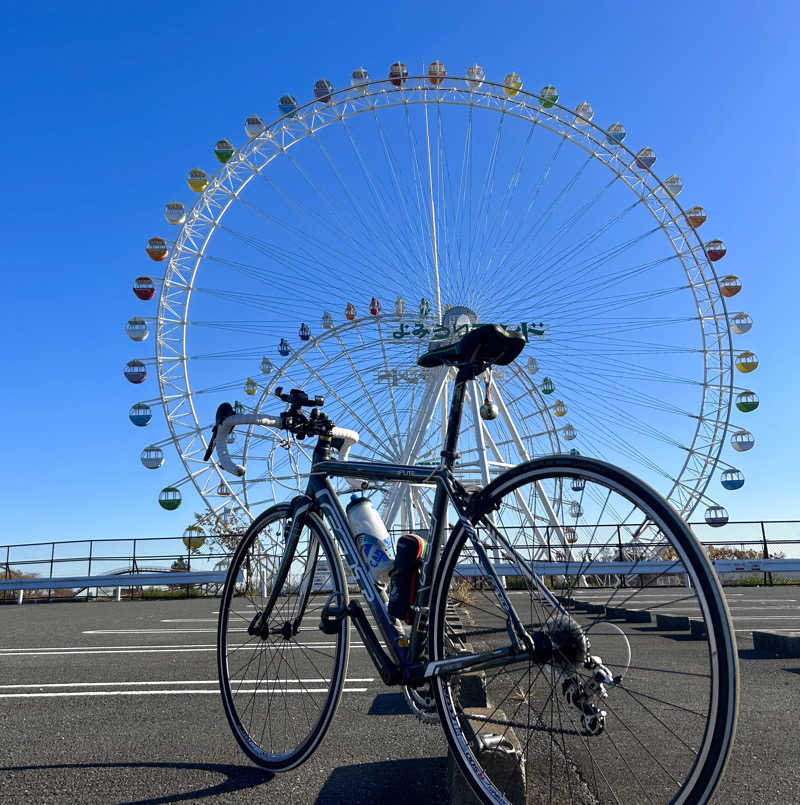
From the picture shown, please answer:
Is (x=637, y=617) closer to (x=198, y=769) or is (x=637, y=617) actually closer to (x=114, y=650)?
(x=114, y=650)

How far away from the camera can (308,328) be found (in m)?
21.4

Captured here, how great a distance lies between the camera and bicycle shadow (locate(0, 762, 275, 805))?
1985 millimetres

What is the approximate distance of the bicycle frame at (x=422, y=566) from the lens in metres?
1.70

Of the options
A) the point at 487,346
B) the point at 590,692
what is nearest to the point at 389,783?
the point at 590,692

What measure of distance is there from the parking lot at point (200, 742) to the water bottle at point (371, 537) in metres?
0.64

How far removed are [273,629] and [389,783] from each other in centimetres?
75

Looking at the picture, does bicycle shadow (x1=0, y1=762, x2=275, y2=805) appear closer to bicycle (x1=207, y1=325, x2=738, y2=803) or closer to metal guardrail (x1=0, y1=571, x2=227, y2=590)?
bicycle (x1=207, y1=325, x2=738, y2=803)

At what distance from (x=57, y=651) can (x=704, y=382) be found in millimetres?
17192

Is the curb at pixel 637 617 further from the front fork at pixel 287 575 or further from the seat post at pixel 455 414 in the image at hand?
the seat post at pixel 455 414

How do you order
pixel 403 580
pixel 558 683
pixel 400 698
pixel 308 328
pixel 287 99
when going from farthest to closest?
pixel 308 328
pixel 287 99
pixel 400 698
pixel 403 580
pixel 558 683

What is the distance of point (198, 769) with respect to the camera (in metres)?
2.24

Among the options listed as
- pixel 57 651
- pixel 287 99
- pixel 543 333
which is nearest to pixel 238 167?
pixel 287 99

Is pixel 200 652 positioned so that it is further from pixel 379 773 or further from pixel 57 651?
pixel 379 773

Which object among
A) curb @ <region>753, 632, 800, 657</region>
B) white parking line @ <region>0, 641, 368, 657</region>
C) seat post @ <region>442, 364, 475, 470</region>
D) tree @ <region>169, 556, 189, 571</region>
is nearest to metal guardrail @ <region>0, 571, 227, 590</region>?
tree @ <region>169, 556, 189, 571</region>
